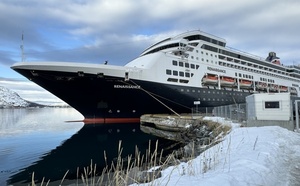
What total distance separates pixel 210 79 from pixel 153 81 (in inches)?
444

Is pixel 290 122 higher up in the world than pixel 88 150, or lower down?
higher up

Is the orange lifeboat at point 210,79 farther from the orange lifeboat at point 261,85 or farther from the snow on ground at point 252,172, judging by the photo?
the snow on ground at point 252,172

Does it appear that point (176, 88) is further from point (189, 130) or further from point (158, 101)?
point (189, 130)

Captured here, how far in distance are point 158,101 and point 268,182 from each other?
25627 mm

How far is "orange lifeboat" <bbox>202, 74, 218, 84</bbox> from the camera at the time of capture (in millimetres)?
35759

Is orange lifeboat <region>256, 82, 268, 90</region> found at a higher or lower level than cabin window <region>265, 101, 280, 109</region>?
higher

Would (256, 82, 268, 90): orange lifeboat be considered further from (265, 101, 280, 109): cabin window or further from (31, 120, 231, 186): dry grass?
(31, 120, 231, 186): dry grass

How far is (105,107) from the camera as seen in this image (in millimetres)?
30141

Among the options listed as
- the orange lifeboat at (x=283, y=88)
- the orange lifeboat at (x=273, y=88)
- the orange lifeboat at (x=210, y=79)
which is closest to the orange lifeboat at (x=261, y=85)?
the orange lifeboat at (x=273, y=88)

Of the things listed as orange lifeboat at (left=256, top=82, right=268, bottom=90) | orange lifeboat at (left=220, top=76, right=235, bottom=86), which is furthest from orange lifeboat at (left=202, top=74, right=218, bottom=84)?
orange lifeboat at (left=256, top=82, right=268, bottom=90)

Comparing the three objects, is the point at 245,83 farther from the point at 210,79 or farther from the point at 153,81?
the point at 153,81

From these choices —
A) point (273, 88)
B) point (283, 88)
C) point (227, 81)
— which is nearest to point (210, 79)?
point (227, 81)

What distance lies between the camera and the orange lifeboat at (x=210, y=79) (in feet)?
117

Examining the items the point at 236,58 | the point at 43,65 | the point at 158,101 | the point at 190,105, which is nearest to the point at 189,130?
the point at 158,101
